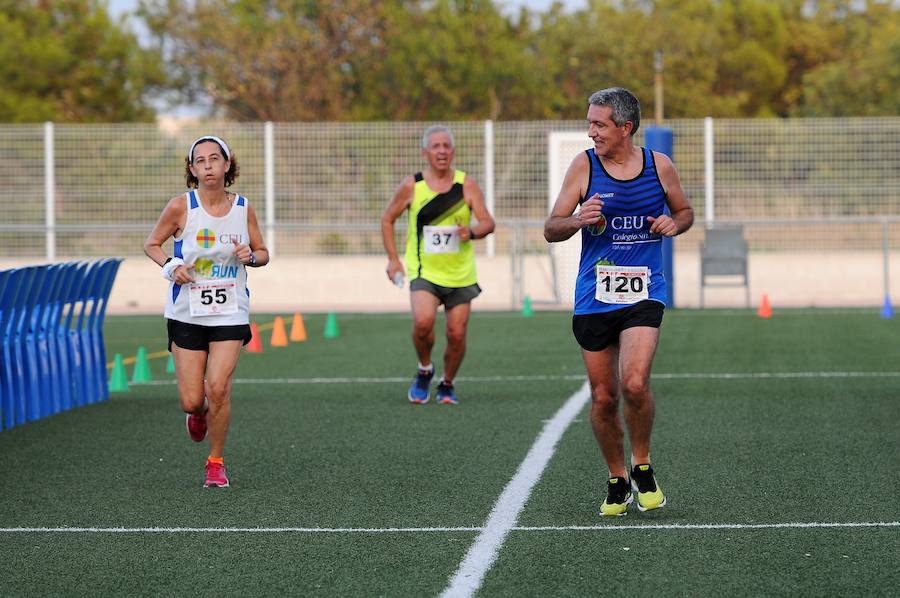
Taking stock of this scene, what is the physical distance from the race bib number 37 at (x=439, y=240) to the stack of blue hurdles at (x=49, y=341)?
2522 mm

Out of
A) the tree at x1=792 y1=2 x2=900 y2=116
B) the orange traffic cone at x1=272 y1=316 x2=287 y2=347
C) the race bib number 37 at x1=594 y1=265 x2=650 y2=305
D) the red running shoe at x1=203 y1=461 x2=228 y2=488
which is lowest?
the red running shoe at x1=203 y1=461 x2=228 y2=488

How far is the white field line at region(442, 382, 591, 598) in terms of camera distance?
19.0 ft

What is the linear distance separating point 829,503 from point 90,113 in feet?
163

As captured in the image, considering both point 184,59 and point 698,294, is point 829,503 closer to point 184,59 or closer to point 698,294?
point 698,294

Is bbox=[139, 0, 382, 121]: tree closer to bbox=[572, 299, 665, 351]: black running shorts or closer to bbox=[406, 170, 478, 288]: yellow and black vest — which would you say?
bbox=[406, 170, 478, 288]: yellow and black vest

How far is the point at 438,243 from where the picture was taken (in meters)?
11.5

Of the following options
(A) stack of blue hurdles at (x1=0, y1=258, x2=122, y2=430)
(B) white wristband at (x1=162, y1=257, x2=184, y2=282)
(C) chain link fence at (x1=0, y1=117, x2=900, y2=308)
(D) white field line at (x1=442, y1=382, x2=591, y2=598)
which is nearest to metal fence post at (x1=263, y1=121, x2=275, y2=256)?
(C) chain link fence at (x1=0, y1=117, x2=900, y2=308)

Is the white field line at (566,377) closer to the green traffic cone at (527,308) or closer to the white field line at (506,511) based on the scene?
the white field line at (506,511)

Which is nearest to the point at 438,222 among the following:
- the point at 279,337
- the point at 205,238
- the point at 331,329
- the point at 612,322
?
the point at 205,238

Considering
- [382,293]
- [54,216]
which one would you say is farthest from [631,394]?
[54,216]

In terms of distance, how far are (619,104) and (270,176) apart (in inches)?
790

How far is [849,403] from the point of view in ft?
37.1

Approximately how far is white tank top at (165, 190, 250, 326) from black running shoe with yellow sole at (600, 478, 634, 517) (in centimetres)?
224

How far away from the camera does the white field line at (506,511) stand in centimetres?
579
